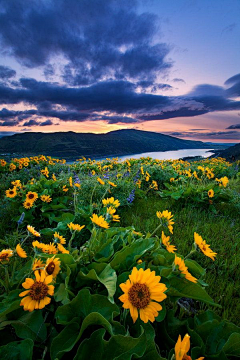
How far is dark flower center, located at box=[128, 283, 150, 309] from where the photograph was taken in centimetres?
77

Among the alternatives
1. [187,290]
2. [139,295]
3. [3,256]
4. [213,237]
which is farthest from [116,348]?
[213,237]

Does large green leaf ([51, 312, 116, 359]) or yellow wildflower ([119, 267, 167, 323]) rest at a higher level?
yellow wildflower ([119, 267, 167, 323])

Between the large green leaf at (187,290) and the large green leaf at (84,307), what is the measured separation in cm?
35

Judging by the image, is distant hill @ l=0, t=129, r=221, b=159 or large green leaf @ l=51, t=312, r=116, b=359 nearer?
large green leaf @ l=51, t=312, r=116, b=359

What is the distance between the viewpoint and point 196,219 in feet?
10.5

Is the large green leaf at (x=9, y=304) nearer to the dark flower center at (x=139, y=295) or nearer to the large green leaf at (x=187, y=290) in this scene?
the dark flower center at (x=139, y=295)

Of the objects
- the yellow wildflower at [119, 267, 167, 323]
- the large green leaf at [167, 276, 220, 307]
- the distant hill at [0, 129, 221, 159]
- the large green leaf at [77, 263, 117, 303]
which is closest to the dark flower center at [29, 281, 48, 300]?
the large green leaf at [77, 263, 117, 303]

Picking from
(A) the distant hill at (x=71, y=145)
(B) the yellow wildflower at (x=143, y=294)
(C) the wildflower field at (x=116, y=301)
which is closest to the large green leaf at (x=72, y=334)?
(C) the wildflower field at (x=116, y=301)

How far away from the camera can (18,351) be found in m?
0.81

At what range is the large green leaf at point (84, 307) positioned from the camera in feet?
2.95

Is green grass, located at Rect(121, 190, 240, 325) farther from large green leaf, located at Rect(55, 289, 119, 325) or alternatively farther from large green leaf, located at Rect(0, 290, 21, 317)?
large green leaf, located at Rect(0, 290, 21, 317)

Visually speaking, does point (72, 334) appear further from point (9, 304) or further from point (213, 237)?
point (213, 237)

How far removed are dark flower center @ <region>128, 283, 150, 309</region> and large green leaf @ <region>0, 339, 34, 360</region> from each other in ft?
1.46

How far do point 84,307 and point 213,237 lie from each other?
2242mm
